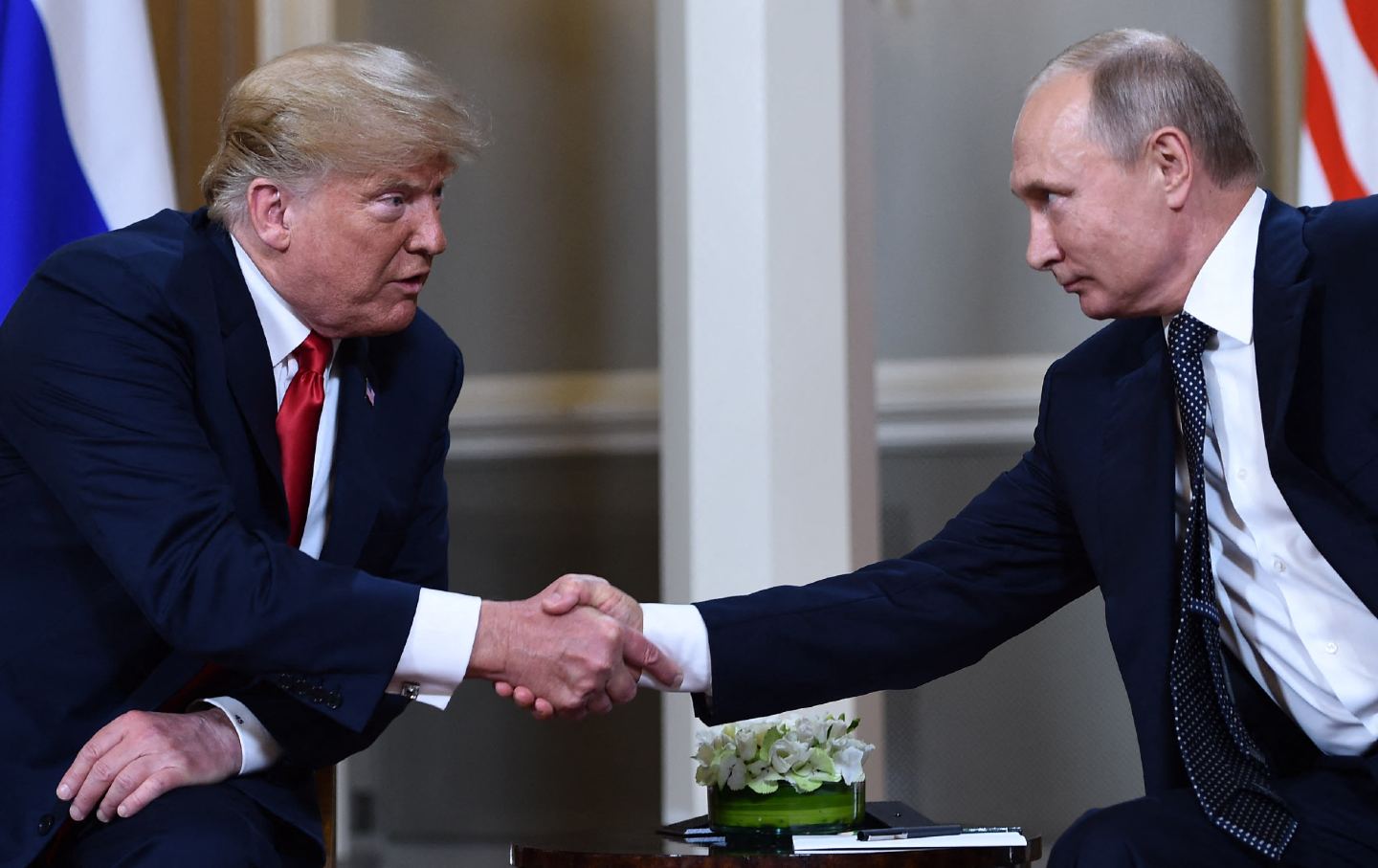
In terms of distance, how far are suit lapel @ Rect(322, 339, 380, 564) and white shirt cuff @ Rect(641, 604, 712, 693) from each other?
36cm

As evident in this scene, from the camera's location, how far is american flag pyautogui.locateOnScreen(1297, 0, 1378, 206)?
283 centimetres

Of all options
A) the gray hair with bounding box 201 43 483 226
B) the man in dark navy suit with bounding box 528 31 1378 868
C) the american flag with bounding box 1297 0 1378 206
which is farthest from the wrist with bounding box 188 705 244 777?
the american flag with bounding box 1297 0 1378 206

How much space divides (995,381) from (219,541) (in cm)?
207

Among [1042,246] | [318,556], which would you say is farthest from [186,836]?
[1042,246]

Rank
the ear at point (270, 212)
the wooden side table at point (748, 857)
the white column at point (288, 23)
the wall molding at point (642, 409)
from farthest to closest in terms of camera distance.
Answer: the white column at point (288, 23) < the wall molding at point (642, 409) < the ear at point (270, 212) < the wooden side table at point (748, 857)

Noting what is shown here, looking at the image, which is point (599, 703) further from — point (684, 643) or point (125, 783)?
point (125, 783)

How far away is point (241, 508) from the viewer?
5.55 ft

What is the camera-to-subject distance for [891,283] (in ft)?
11.2

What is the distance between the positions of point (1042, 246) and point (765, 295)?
1012 millimetres

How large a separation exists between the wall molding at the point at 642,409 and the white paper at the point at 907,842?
1817mm

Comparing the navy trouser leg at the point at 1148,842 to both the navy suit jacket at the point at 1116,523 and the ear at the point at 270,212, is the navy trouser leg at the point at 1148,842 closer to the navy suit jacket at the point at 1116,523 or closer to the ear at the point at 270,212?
the navy suit jacket at the point at 1116,523

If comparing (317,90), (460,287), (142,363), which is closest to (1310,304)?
(317,90)

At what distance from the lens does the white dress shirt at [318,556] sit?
65.1 inches

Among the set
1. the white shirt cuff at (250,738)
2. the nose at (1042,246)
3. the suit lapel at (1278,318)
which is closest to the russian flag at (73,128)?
the white shirt cuff at (250,738)
